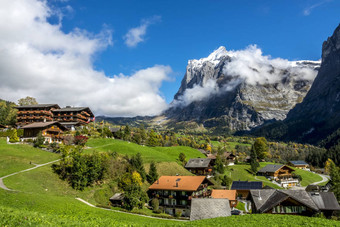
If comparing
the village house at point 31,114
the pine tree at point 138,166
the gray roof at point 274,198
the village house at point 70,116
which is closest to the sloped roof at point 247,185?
the pine tree at point 138,166

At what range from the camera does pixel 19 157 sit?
55.5 m

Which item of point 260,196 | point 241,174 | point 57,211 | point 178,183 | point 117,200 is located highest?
point 57,211

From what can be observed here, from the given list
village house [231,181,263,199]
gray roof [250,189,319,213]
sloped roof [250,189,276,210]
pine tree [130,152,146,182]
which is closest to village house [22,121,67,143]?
pine tree [130,152,146,182]

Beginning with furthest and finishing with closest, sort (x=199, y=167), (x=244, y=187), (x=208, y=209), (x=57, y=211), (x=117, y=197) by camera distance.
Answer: (x=199, y=167)
(x=244, y=187)
(x=117, y=197)
(x=208, y=209)
(x=57, y=211)

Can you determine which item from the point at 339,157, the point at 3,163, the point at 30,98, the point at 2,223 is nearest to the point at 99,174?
the point at 3,163

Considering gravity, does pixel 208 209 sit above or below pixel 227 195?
above

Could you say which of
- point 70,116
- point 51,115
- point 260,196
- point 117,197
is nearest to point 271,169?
point 260,196

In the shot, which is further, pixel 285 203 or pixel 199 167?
pixel 199 167

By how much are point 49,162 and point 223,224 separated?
4940cm

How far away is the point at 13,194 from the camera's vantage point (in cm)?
3294

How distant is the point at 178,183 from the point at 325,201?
33.8 meters

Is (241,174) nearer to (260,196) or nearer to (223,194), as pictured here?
(223,194)

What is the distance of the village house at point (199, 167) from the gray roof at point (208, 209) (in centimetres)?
4628

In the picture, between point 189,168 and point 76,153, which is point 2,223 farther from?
point 189,168
